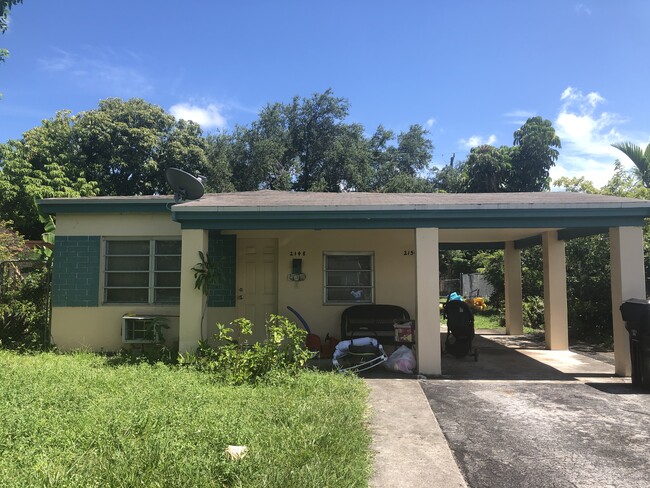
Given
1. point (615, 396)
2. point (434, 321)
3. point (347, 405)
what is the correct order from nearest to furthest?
point (347, 405), point (615, 396), point (434, 321)

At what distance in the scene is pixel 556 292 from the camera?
420 inches

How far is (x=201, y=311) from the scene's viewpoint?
25.3 ft

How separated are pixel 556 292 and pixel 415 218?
5124mm

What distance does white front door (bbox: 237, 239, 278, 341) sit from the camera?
1002cm

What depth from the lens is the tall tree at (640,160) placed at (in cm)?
1750

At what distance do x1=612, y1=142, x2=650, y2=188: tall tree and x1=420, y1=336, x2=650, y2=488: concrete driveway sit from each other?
12370mm

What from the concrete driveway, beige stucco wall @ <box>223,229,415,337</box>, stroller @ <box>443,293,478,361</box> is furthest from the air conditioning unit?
stroller @ <box>443,293,478,361</box>

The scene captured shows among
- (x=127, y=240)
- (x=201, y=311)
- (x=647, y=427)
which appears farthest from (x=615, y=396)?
(x=127, y=240)

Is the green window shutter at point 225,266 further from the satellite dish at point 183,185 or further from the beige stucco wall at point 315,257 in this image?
the satellite dish at point 183,185

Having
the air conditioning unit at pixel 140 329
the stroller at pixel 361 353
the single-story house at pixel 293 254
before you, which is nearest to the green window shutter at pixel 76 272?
the single-story house at pixel 293 254

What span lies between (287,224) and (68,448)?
184 inches

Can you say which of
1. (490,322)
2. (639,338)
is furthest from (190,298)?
(490,322)

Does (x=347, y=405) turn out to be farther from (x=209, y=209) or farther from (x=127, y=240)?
(x=127, y=240)

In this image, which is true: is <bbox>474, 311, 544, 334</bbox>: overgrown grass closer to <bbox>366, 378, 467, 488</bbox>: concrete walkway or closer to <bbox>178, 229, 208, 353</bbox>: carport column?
<bbox>366, 378, 467, 488</bbox>: concrete walkway
